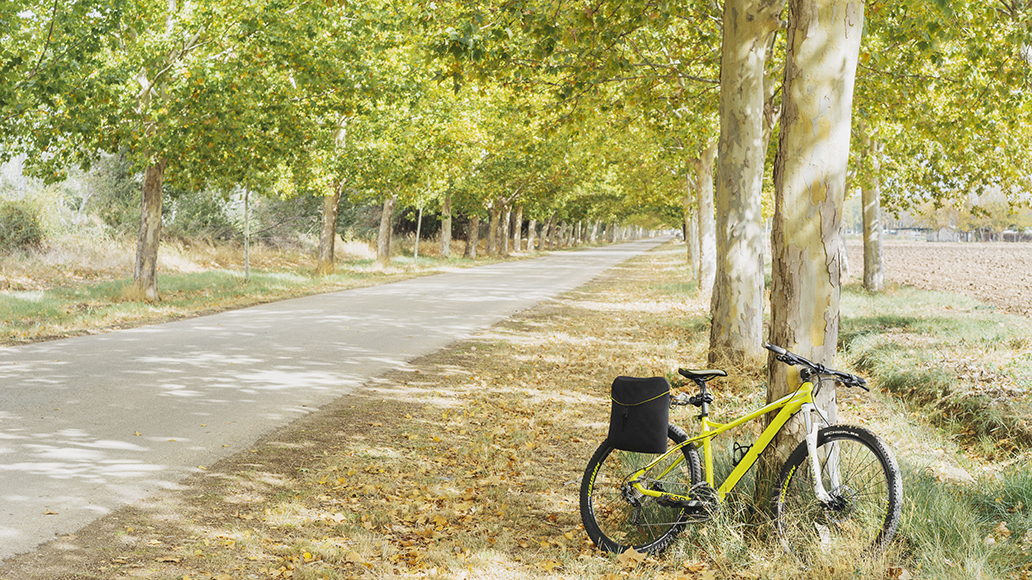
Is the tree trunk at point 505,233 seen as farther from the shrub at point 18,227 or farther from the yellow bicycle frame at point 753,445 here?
the yellow bicycle frame at point 753,445

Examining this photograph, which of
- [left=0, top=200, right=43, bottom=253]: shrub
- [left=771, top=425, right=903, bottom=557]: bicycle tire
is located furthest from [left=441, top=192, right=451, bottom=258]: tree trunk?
[left=771, top=425, right=903, bottom=557]: bicycle tire

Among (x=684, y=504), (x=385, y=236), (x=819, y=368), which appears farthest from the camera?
(x=385, y=236)

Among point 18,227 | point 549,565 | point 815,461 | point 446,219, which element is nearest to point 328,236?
point 18,227

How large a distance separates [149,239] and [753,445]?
16.2 m

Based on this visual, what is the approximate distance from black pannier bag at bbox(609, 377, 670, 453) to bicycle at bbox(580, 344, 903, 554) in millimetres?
160

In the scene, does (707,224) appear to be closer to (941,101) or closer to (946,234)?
(941,101)

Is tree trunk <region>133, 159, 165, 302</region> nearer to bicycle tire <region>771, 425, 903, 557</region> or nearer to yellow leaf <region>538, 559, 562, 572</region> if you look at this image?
yellow leaf <region>538, 559, 562, 572</region>

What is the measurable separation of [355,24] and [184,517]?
45.2 feet

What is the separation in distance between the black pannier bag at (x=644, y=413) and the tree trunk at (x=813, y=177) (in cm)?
74

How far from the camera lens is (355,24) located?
16.7m

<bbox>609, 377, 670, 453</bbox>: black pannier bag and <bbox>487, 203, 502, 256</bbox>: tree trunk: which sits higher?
<bbox>487, 203, 502, 256</bbox>: tree trunk

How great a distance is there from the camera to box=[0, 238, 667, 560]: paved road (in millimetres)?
5285

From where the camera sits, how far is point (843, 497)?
4.07m

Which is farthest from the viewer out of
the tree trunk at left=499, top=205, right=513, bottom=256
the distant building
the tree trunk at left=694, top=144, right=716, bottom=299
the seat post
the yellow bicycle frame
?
the distant building
